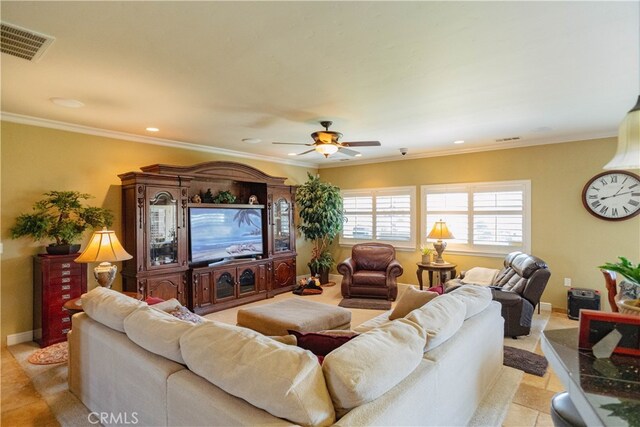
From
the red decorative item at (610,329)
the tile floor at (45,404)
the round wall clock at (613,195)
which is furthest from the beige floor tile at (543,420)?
the round wall clock at (613,195)

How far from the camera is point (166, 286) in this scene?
4441mm

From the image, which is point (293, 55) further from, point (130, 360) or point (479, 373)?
point (479, 373)

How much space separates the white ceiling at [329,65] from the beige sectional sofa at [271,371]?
5.54 feet

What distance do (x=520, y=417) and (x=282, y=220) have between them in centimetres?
457

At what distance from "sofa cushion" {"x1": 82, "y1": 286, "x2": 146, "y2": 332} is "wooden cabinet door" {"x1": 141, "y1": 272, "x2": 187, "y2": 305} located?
6.09ft

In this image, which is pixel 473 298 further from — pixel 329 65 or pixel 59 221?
pixel 59 221

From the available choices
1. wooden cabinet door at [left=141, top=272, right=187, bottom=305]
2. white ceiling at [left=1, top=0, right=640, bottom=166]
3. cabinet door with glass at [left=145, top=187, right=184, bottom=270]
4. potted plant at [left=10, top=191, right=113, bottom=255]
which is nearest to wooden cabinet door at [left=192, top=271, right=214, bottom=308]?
wooden cabinet door at [left=141, top=272, right=187, bottom=305]

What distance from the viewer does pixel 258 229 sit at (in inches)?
229

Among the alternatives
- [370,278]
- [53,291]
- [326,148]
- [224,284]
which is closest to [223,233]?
[224,284]

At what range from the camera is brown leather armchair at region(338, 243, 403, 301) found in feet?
17.9

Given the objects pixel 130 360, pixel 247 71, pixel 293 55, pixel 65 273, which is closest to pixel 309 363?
pixel 130 360

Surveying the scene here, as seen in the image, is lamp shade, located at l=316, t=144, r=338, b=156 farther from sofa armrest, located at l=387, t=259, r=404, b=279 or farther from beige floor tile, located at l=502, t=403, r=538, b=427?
beige floor tile, located at l=502, t=403, r=538, b=427

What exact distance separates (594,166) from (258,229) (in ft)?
16.8

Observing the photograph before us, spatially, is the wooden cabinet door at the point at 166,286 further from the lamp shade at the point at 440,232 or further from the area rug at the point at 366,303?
the lamp shade at the point at 440,232
